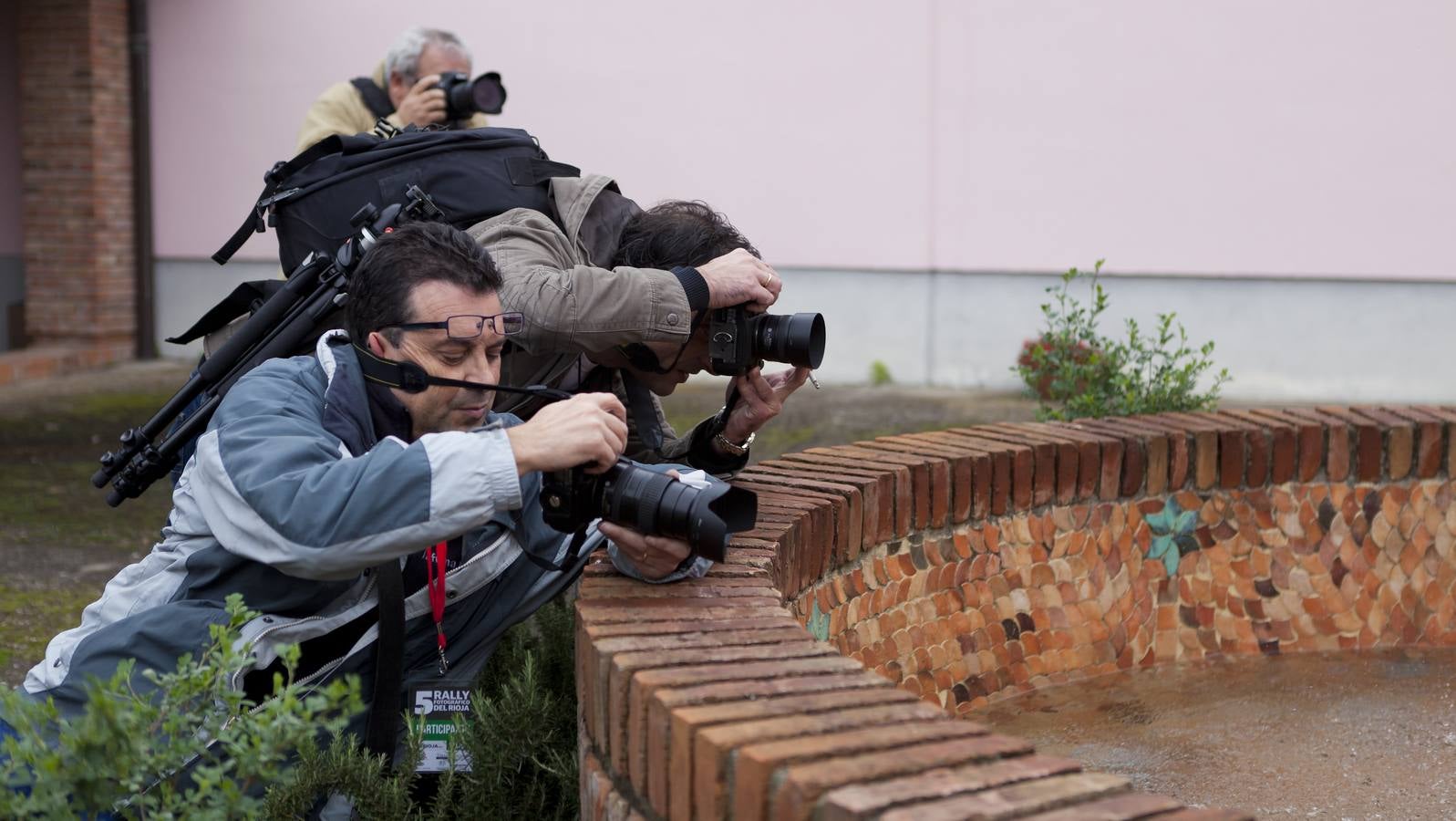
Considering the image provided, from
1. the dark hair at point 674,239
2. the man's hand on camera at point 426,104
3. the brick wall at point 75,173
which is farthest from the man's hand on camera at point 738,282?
the brick wall at point 75,173

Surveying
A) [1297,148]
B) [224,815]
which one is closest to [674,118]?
[1297,148]

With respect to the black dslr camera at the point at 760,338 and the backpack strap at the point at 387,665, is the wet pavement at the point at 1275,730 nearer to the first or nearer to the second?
the black dslr camera at the point at 760,338

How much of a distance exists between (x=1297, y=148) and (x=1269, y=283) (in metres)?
0.78

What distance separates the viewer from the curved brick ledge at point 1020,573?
7.19 feet

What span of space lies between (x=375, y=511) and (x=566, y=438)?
306 mm

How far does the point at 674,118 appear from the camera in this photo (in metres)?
9.98

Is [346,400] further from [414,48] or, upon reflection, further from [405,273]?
[414,48]

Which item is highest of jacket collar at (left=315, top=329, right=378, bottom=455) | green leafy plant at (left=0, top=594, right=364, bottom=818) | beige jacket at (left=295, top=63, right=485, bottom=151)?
beige jacket at (left=295, top=63, right=485, bottom=151)

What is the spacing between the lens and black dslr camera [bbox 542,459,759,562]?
2496 millimetres

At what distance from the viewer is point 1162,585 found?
396 cm

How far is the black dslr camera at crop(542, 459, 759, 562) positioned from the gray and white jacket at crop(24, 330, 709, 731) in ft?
0.25

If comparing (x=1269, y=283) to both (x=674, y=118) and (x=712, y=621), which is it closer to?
(x=674, y=118)

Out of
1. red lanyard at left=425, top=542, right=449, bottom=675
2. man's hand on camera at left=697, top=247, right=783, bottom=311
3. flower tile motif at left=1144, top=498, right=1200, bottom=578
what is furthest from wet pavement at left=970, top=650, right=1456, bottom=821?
red lanyard at left=425, top=542, right=449, bottom=675

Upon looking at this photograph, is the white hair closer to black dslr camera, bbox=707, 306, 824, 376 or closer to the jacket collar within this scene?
black dslr camera, bbox=707, 306, 824, 376
